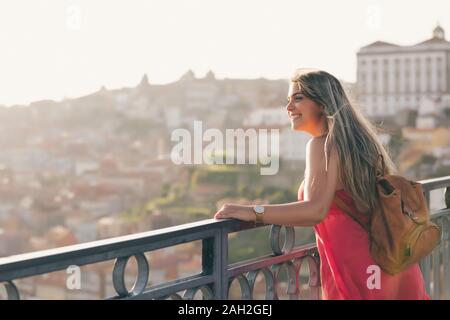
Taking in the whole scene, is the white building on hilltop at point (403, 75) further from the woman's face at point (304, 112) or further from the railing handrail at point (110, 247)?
the railing handrail at point (110, 247)

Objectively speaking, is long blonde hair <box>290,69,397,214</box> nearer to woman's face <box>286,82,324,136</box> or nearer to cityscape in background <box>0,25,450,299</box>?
woman's face <box>286,82,324,136</box>

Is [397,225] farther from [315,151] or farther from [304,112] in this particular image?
[304,112]

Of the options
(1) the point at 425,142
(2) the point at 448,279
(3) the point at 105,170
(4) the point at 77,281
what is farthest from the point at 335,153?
(3) the point at 105,170

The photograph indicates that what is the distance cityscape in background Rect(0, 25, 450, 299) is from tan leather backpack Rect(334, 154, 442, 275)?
2530 inches

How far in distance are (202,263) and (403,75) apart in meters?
82.4

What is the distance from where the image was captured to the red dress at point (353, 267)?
1.90m

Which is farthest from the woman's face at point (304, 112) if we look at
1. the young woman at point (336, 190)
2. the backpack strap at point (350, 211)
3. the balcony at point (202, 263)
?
the balcony at point (202, 263)

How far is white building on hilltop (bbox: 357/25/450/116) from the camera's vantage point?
79312 mm

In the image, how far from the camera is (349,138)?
6.11 feet

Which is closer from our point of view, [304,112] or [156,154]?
[304,112]

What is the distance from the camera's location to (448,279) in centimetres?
340

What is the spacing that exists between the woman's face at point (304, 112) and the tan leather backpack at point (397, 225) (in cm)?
21

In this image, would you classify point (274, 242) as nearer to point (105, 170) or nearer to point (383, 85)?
point (383, 85)

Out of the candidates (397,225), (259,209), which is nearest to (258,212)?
(259,209)
